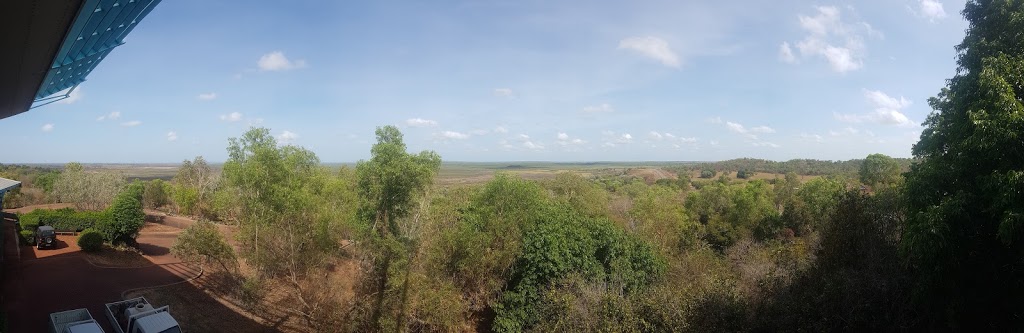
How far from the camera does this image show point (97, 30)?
779 cm

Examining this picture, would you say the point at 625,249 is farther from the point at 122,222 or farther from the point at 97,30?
the point at 122,222

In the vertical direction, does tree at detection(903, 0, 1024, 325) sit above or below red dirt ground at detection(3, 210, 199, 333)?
above

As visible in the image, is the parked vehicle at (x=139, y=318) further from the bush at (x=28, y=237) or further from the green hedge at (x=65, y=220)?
the green hedge at (x=65, y=220)

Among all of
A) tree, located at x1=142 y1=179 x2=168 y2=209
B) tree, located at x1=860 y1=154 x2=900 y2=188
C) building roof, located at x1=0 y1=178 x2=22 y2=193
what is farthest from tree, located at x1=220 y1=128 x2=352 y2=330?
tree, located at x1=142 y1=179 x2=168 y2=209

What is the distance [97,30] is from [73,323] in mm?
7743

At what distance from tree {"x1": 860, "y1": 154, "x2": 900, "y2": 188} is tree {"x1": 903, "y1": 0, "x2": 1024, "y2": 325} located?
19.4 meters

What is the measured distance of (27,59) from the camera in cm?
750

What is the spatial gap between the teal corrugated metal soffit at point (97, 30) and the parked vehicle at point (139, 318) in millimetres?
6133

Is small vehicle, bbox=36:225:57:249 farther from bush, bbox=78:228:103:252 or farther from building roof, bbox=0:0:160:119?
building roof, bbox=0:0:160:119

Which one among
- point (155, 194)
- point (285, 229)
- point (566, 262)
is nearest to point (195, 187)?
point (155, 194)

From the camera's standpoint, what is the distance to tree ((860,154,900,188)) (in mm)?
24594

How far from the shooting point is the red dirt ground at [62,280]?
13805 mm

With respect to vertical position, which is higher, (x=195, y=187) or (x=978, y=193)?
(x=978, y=193)

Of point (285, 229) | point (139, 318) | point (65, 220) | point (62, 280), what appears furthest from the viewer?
point (65, 220)
